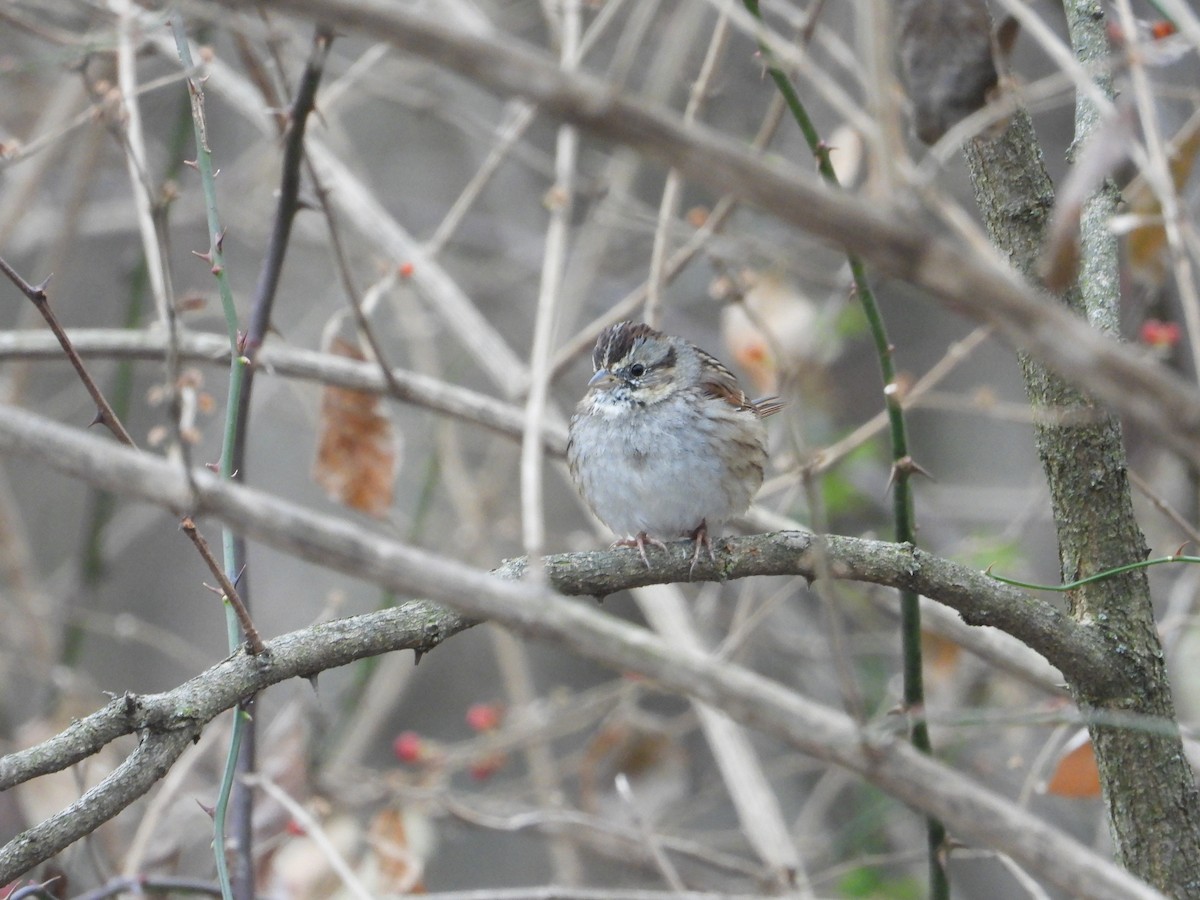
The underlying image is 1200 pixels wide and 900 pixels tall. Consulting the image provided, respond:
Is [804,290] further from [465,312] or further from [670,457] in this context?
[670,457]

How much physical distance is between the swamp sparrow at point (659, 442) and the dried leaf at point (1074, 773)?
0.90 meters

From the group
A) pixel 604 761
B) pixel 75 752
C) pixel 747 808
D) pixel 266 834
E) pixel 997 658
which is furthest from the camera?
pixel 604 761

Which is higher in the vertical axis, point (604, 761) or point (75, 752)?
point (604, 761)

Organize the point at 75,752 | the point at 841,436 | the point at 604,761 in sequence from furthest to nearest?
1. the point at 841,436
2. the point at 604,761
3. the point at 75,752

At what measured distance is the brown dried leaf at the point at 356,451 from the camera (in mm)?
3146

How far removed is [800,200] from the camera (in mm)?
976

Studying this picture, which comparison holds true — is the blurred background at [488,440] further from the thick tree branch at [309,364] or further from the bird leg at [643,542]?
the bird leg at [643,542]

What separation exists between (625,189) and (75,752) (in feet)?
13.3

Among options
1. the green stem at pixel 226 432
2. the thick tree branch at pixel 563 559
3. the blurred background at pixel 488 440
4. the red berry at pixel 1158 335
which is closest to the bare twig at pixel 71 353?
the green stem at pixel 226 432

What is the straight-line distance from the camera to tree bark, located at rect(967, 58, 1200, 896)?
202 cm

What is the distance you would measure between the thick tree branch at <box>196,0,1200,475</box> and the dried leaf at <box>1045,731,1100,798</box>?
5.19 ft

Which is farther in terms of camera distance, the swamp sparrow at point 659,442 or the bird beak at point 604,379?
the bird beak at point 604,379

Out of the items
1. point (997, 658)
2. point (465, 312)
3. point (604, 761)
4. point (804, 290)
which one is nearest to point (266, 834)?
point (604, 761)

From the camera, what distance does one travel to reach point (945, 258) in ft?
3.21
